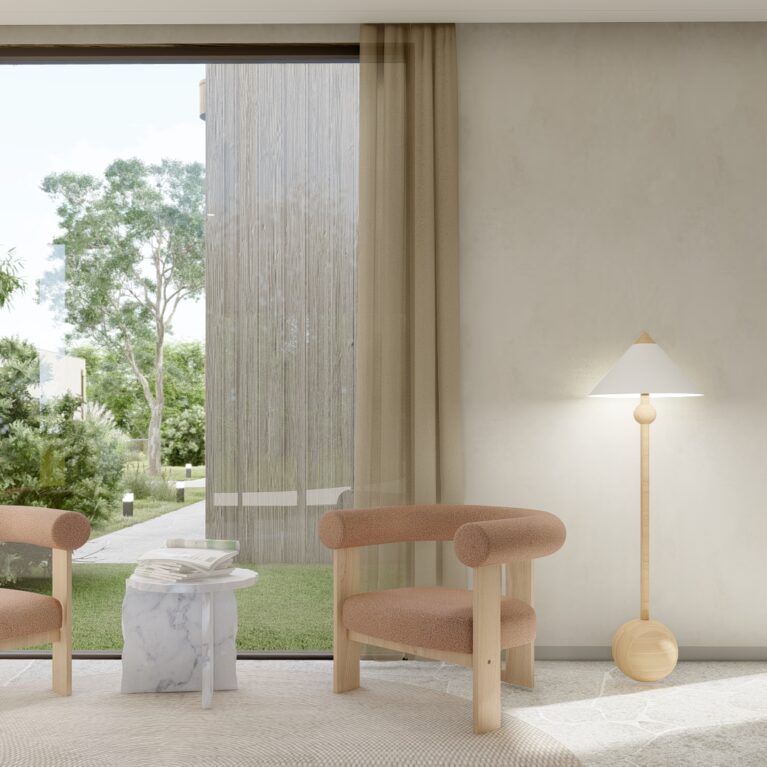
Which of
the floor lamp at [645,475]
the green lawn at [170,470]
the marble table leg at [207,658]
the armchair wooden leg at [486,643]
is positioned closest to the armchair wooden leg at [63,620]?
the marble table leg at [207,658]

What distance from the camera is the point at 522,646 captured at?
3.38 meters

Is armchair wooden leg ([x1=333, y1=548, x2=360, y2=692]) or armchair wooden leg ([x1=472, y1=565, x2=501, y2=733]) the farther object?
armchair wooden leg ([x1=333, y1=548, x2=360, y2=692])

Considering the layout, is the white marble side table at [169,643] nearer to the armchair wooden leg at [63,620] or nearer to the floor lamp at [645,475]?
the armchair wooden leg at [63,620]

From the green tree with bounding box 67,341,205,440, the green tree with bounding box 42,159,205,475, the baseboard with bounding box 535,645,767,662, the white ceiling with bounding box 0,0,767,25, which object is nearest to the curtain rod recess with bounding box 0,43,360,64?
the white ceiling with bounding box 0,0,767,25

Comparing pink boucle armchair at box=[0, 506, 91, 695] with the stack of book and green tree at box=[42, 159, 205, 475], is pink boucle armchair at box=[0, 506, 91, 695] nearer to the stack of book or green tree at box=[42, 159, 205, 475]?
the stack of book

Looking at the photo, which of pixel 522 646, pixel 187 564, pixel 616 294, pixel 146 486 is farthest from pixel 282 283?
pixel 522 646

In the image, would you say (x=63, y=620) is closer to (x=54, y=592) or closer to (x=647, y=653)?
(x=54, y=592)

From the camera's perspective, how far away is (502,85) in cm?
396

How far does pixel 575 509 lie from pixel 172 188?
7.87 ft

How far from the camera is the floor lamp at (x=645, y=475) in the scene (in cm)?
347

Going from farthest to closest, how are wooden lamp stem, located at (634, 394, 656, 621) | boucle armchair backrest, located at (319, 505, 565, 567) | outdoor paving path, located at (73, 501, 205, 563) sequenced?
1. outdoor paving path, located at (73, 501, 205, 563)
2. wooden lamp stem, located at (634, 394, 656, 621)
3. boucle armchair backrest, located at (319, 505, 565, 567)

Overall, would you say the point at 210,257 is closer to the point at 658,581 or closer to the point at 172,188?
the point at 172,188

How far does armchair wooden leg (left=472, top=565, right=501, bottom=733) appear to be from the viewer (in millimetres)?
2826

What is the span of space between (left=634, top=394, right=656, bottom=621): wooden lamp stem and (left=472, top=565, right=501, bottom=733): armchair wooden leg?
1002mm
